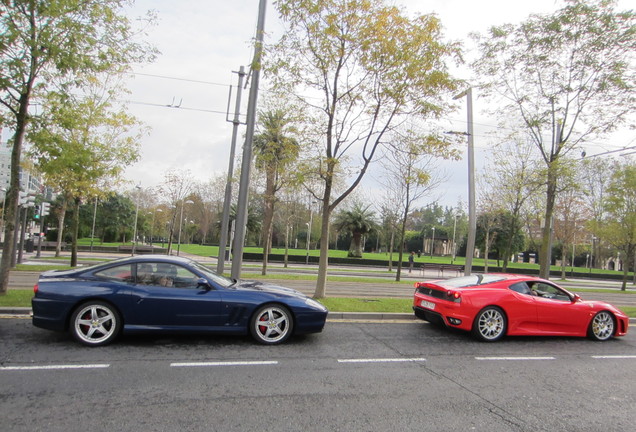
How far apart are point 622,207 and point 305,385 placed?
2953 centimetres

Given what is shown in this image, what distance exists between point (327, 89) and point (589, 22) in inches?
302

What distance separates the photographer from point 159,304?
18.6 feet

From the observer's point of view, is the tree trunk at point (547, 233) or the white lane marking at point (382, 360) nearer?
the white lane marking at point (382, 360)

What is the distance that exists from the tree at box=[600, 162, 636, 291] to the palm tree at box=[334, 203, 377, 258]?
21.5 meters

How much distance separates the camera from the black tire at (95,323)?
5469 mm

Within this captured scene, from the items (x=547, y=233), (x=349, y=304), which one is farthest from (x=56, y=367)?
(x=547, y=233)

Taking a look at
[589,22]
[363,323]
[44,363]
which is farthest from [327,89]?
[44,363]

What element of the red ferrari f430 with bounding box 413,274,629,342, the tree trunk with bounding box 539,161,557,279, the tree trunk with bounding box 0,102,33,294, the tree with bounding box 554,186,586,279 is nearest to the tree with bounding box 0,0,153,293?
the tree trunk with bounding box 0,102,33,294

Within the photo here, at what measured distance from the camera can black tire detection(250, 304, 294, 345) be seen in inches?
236

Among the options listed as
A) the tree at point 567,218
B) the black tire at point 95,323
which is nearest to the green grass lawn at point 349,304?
the black tire at point 95,323

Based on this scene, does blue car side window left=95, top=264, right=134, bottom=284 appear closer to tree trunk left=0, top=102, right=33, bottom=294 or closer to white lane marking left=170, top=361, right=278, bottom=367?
white lane marking left=170, top=361, right=278, bottom=367

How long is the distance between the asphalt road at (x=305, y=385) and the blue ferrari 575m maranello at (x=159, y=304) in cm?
27

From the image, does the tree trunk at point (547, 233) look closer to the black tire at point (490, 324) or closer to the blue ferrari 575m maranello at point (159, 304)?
the black tire at point (490, 324)

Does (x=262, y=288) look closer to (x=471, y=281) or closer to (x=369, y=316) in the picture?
(x=369, y=316)
